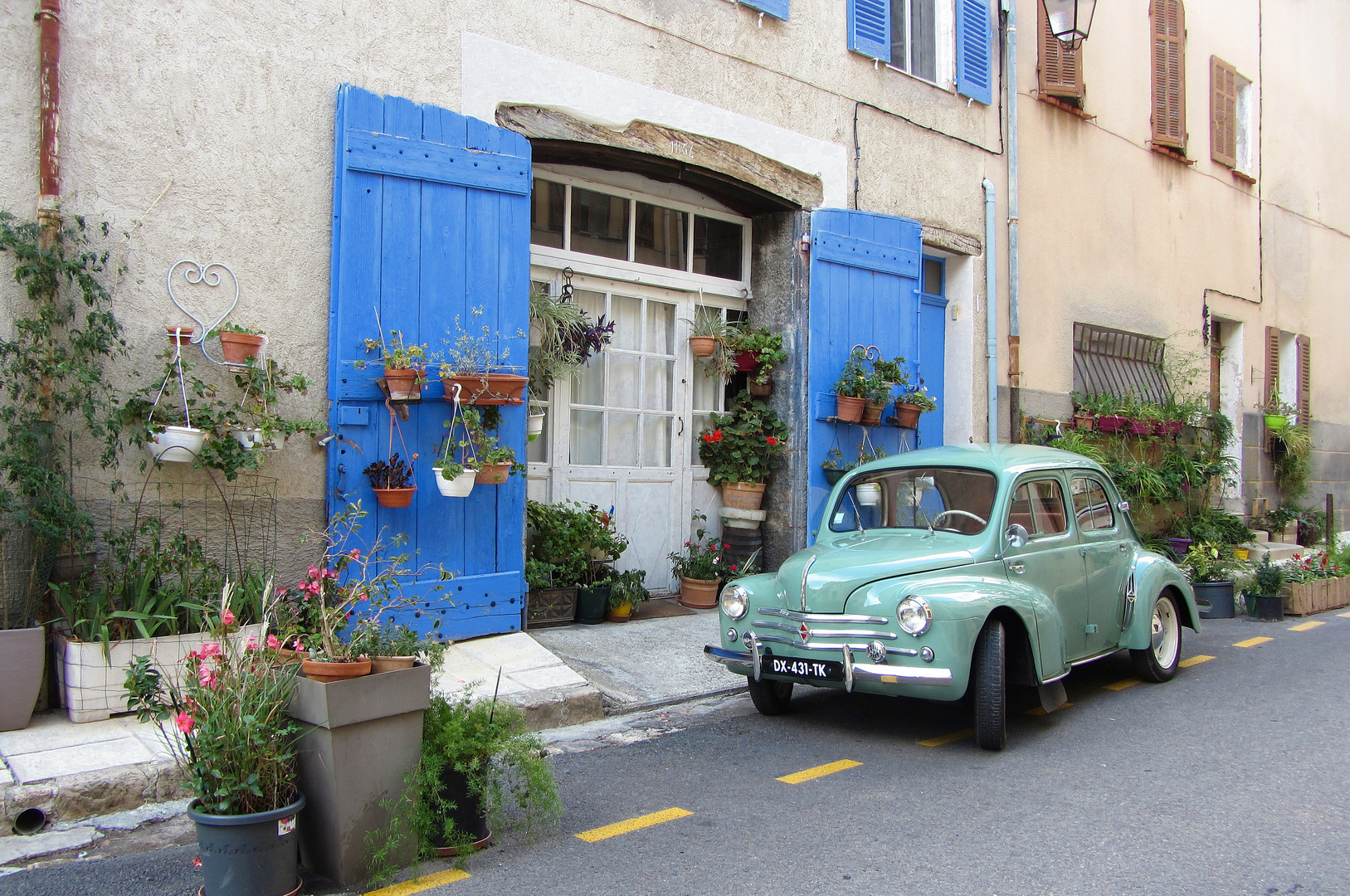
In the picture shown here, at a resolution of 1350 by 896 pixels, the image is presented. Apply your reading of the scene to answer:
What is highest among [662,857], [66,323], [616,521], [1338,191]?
[1338,191]

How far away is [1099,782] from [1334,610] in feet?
21.5

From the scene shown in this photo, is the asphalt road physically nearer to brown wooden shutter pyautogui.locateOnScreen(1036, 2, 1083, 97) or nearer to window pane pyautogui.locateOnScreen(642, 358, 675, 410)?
window pane pyautogui.locateOnScreen(642, 358, 675, 410)

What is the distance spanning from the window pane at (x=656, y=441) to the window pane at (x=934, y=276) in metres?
A: 3.35

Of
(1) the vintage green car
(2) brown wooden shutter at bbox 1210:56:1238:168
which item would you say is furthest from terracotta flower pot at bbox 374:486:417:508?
(2) brown wooden shutter at bbox 1210:56:1238:168

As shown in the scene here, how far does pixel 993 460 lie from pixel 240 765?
4210 millimetres

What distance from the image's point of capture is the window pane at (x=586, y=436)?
757 cm

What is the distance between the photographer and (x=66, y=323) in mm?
4996

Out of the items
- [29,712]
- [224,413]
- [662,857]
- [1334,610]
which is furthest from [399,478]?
[1334,610]

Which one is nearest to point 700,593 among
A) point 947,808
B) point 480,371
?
point 480,371

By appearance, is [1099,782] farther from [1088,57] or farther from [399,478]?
[1088,57]

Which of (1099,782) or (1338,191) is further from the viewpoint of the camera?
(1338,191)

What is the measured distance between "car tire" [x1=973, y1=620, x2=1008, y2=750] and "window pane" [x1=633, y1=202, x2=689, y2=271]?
4366 millimetres

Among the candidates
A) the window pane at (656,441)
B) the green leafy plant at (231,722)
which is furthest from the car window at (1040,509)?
the green leafy plant at (231,722)

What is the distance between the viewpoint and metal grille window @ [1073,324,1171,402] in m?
10.8
